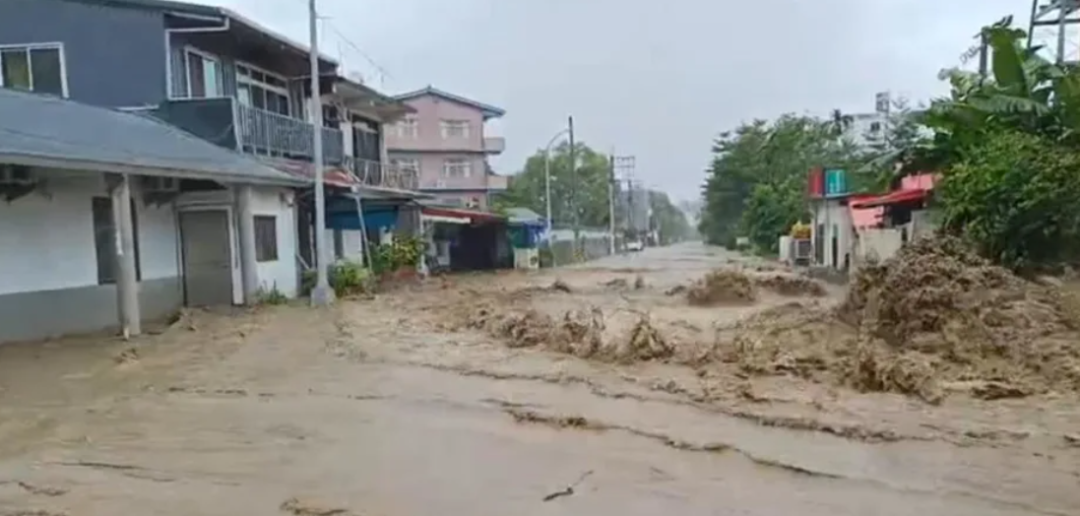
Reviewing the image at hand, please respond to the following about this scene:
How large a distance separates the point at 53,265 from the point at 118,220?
1.20 m

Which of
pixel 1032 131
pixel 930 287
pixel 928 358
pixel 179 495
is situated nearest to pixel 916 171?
pixel 1032 131

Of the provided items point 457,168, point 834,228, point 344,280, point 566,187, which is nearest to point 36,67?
point 344,280

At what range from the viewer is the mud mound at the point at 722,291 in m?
20.0

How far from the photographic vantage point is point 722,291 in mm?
20391

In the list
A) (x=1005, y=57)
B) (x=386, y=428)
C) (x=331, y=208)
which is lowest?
(x=386, y=428)

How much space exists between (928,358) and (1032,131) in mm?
7848

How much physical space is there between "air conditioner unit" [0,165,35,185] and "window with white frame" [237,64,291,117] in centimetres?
794

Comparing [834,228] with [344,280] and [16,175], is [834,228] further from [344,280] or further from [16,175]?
[16,175]

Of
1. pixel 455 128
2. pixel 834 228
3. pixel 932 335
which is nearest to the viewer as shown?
pixel 932 335

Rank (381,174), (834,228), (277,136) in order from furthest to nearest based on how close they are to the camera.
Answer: (834,228)
(381,174)
(277,136)

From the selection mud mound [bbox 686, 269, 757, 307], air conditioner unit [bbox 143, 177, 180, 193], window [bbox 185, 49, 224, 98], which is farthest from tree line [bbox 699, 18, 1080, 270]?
window [bbox 185, 49, 224, 98]

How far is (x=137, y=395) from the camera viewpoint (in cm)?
966

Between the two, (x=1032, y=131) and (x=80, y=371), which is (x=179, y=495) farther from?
(x=1032, y=131)

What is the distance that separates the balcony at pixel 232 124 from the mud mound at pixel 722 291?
9505 millimetres
